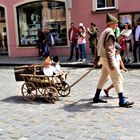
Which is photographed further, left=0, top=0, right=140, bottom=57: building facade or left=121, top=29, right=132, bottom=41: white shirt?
left=0, top=0, right=140, bottom=57: building facade

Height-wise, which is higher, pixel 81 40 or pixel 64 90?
pixel 81 40

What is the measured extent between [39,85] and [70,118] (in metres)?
1.80

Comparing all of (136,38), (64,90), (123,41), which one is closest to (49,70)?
(64,90)

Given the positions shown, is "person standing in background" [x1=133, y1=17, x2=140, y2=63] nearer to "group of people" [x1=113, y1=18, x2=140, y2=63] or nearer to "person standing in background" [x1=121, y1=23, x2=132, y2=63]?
"group of people" [x1=113, y1=18, x2=140, y2=63]

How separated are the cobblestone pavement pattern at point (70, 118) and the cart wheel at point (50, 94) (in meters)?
0.13

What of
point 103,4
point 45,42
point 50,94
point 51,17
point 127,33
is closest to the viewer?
point 50,94

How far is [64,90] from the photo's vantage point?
9.13 m

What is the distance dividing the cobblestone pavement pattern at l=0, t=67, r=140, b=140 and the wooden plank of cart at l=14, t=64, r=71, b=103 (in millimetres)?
158

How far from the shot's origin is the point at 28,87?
9.03 m

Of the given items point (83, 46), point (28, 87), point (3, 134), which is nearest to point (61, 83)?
point (28, 87)

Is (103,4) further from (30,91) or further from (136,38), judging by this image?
(30,91)

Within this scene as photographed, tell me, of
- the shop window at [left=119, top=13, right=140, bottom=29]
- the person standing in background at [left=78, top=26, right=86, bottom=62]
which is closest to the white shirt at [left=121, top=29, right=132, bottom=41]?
the person standing in background at [left=78, top=26, right=86, bottom=62]

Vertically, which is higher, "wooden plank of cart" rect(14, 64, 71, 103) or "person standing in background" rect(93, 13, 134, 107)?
"person standing in background" rect(93, 13, 134, 107)

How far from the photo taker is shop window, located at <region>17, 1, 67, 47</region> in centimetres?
1920
